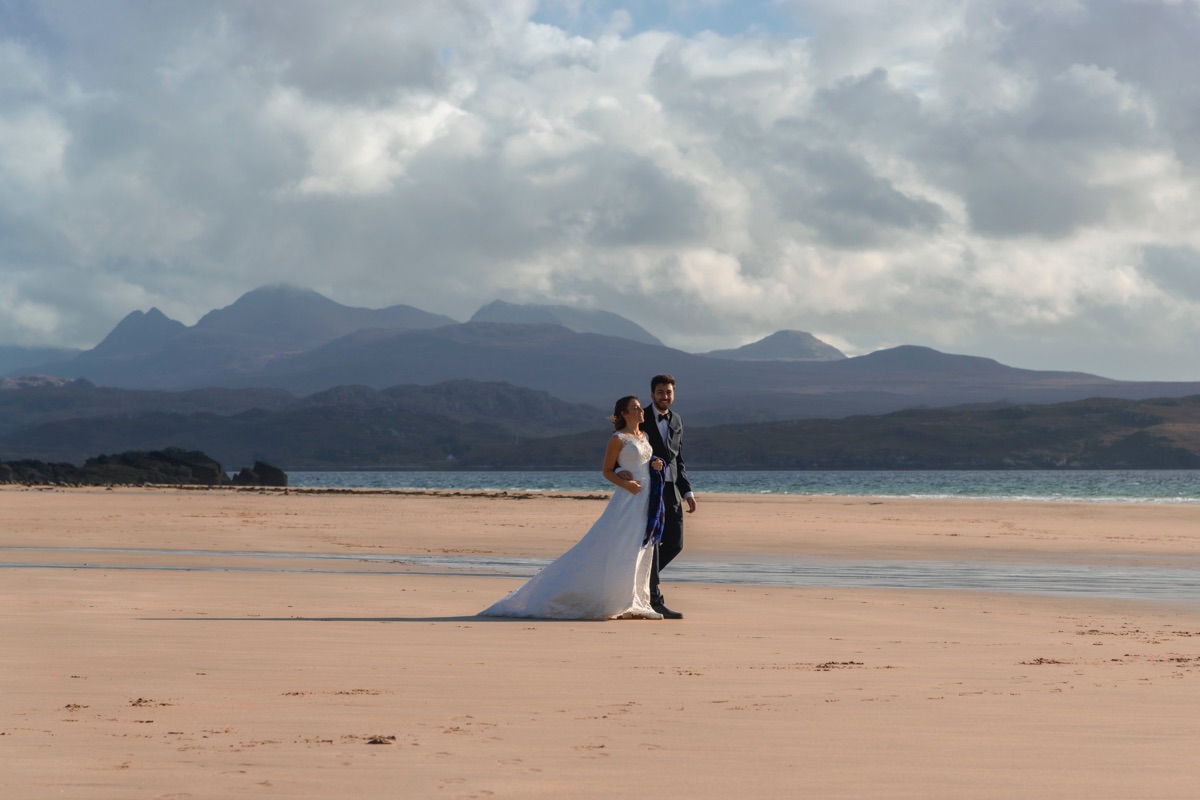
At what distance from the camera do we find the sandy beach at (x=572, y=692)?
5.19 m

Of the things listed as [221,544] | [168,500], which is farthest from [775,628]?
[168,500]

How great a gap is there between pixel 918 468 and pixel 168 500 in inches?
6241

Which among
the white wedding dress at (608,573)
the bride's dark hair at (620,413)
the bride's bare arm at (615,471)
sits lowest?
the white wedding dress at (608,573)

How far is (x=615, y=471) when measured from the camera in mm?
11742

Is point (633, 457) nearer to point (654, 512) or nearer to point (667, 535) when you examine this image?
point (654, 512)

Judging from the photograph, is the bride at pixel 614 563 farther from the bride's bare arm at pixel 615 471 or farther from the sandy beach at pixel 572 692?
the sandy beach at pixel 572 692

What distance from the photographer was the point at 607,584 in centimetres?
1145

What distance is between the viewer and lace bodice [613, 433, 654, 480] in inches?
462

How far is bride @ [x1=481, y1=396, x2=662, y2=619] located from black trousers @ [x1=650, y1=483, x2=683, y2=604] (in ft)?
0.36

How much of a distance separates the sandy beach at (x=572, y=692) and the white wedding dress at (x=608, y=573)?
28 centimetres

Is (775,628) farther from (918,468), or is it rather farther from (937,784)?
(918,468)

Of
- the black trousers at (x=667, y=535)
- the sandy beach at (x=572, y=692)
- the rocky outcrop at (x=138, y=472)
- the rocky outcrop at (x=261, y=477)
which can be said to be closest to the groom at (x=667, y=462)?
the black trousers at (x=667, y=535)

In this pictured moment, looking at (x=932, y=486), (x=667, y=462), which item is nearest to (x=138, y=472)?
(x=932, y=486)

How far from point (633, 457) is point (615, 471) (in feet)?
0.66
